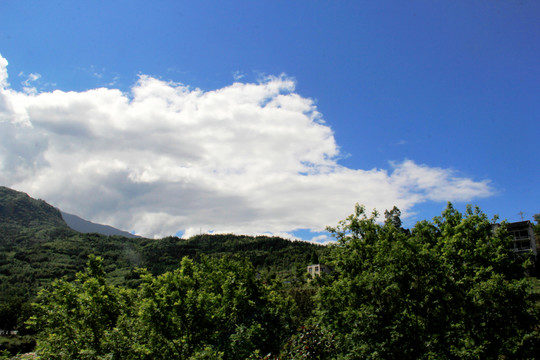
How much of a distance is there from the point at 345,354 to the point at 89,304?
45.1 feet

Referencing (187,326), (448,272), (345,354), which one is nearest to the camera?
(345,354)

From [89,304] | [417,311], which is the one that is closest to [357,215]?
[417,311]

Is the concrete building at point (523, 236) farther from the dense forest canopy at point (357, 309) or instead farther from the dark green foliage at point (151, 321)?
the dark green foliage at point (151, 321)

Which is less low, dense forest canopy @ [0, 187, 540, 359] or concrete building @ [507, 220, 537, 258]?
concrete building @ [507, 220, 537, 258]

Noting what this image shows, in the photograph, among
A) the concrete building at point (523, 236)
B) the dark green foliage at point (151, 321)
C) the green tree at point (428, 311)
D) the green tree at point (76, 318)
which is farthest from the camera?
the concrete building at point (523, 236)

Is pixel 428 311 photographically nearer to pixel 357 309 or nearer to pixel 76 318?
pixel 357 309

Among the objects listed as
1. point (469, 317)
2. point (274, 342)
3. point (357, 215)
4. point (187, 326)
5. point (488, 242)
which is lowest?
point (274, 342)

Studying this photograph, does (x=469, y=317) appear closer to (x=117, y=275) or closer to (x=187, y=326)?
(x=187, y=326)

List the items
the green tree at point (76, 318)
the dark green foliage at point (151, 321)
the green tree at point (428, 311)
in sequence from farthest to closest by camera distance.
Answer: the green tree at point (76, 318) → the dark green foliage at point (151, 321) → the green tree at point (428, 311)

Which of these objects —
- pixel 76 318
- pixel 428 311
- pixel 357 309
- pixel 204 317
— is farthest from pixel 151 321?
pixel 428 311

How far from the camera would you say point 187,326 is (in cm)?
1728

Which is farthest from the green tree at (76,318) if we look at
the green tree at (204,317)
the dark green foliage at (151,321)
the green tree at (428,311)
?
the green tree at (428,311)

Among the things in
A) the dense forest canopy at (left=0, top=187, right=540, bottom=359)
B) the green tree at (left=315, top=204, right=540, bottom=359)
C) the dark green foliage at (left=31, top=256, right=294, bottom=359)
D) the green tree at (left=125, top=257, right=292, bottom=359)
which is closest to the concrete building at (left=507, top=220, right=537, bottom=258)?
the dense forest canopy at (left=0, top=187, right=540, bottom=359)

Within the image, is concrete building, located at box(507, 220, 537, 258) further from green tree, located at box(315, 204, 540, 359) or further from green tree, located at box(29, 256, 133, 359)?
green tree, located at box(29, 256, 133, 359)
